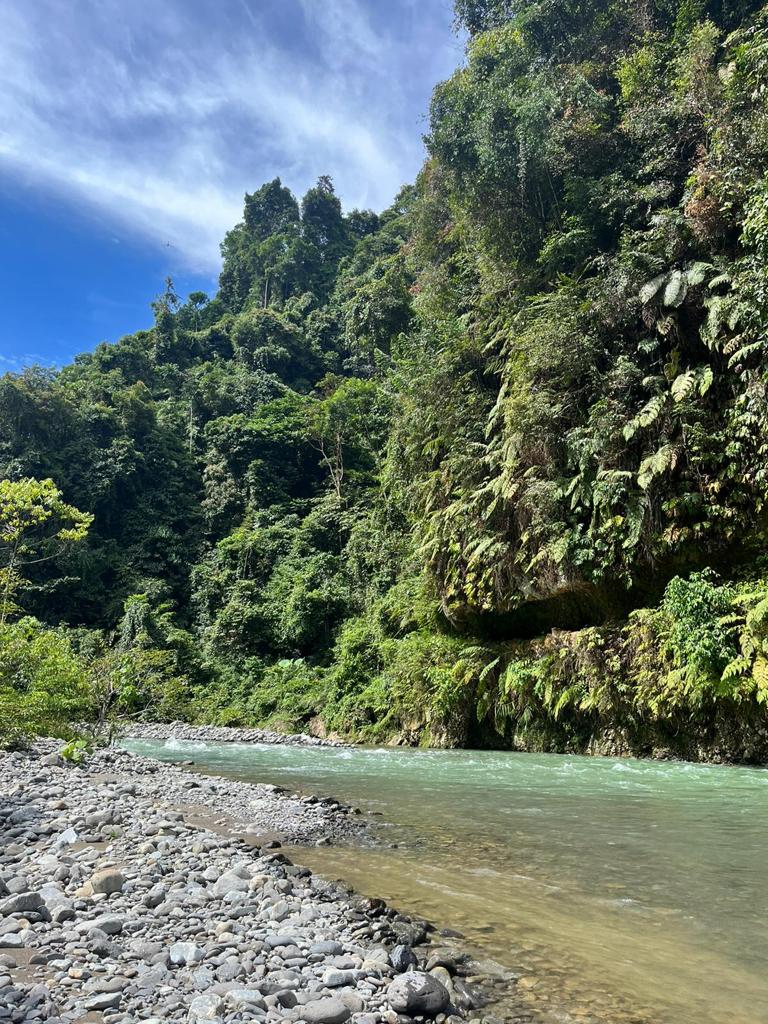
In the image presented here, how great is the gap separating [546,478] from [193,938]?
12.3 meters

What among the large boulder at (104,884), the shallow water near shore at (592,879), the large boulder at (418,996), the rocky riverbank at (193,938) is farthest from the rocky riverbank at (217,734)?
the large boulder at (418,996)

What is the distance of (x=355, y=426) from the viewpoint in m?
34.3

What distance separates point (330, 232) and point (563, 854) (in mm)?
67745

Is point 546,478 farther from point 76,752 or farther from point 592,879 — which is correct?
point 76,752

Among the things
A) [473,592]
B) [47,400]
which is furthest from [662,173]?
[47,400]

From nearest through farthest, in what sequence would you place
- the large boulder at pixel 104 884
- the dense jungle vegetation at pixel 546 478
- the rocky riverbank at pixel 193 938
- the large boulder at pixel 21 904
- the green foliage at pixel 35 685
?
the rocky riverbank at pixel 193 938 < the large boulder at pixel 21 904 < the large boulder at pixel 104 884 < the green foliage at pixel 35 685 < the dense jungle vegetation at pixel 546 478

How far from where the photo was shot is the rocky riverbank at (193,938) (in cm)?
268

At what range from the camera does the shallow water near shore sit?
300 cm

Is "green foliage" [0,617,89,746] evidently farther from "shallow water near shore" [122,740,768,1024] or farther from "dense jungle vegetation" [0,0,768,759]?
"shallow water near shore" [122,740,768,1024]

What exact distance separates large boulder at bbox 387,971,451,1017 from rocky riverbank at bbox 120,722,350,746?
16.4 meters

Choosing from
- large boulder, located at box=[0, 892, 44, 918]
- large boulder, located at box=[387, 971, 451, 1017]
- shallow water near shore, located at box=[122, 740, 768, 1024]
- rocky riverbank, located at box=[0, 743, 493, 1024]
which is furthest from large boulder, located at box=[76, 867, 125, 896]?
large boulder, located at box=[387, 971, 451, 1017]

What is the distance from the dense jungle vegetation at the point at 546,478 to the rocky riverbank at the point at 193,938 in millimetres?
5582

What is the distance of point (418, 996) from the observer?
2738 mm

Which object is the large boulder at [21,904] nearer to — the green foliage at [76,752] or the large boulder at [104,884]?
the large boulder at [104,884]
